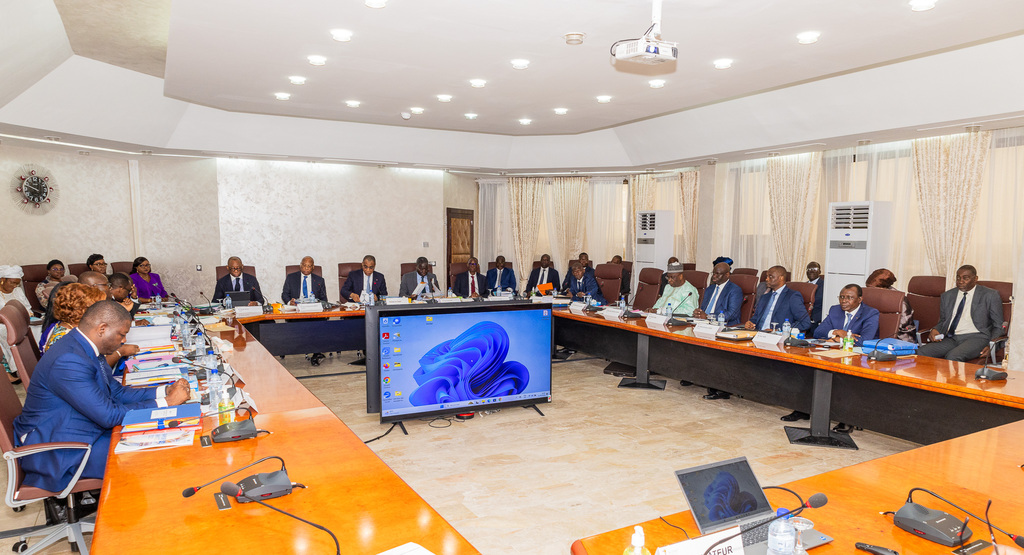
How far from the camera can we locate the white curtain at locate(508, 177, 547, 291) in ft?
38.7

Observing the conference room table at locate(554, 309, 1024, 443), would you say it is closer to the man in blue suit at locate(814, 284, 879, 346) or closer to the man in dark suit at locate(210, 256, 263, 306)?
the man in blue suit at locate(814, 284, 879, 346)

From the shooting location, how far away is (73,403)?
2.44 meters

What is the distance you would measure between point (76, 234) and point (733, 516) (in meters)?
9.91

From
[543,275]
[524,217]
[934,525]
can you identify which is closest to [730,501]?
[934,525]

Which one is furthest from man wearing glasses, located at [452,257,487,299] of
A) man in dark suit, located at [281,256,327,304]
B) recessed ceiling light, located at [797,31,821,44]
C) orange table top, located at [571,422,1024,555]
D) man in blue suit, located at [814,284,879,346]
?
orange table top, located at [571,422,1024,555]

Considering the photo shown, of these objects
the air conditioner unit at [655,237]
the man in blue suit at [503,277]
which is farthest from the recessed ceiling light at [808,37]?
the man in blue suit at [503,277]

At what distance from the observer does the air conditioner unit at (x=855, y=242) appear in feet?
23.9

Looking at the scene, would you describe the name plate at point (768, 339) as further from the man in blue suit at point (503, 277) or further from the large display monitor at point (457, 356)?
the man in blue suit at point (503, 277)

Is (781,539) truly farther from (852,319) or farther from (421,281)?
(421,281)

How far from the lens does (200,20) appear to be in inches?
164

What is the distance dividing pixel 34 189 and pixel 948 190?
12.0 meters

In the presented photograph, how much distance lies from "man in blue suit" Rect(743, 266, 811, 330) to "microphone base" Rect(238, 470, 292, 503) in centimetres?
477

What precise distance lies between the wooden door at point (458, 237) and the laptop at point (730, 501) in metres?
9.49

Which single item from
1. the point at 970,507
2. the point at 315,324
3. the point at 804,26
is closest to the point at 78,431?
the point at 970,507
